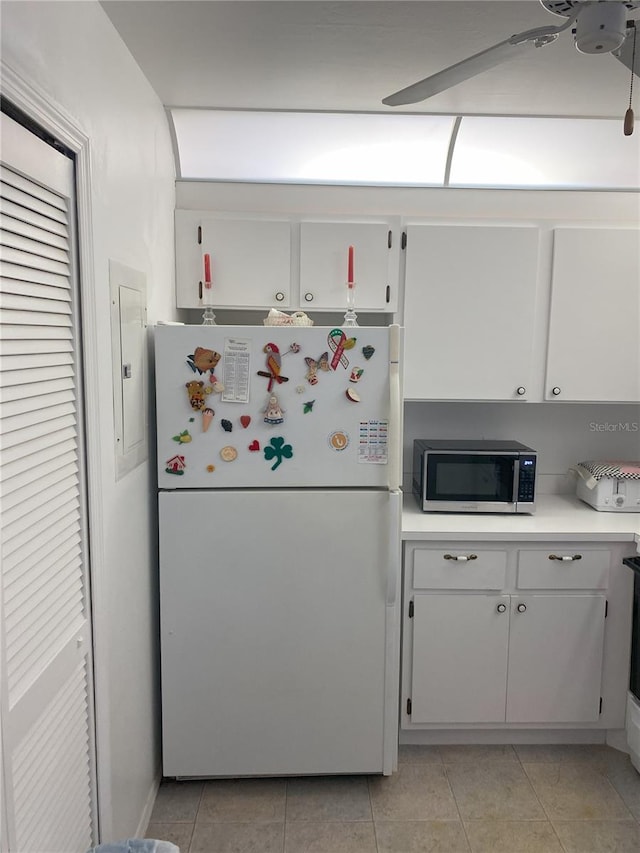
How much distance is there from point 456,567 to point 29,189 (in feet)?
6.42

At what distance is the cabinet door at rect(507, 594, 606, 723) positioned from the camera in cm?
254

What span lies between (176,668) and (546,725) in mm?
1515

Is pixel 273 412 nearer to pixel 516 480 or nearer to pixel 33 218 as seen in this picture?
pixel 33 218

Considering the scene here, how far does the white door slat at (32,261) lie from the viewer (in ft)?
3.94

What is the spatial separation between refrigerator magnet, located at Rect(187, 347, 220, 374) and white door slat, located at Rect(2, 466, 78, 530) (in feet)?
2.21

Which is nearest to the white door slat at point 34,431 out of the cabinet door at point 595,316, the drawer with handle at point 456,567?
the drawer with handle at point 456,567

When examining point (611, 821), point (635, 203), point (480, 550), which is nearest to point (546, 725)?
point (611, 821)

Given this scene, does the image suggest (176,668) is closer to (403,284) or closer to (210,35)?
(403,284)

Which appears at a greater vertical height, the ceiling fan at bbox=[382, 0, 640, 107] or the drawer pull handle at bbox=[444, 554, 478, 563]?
the ceiling fan at bbox=[382, 0, 640, 107]

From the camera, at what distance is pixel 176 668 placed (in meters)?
2.26

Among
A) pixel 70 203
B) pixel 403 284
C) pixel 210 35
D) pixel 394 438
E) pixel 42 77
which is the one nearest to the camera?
pixel 42 77

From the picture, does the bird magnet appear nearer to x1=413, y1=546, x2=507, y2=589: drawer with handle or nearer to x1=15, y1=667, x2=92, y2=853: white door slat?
x1=413, y1=546, x2=507, y2=589: drawer with handle

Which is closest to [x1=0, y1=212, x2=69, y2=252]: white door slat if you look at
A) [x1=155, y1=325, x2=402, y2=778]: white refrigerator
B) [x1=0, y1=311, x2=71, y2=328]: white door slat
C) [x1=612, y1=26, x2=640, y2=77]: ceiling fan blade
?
[x1=0, y1=311, x2=71, y2=328]: white door slat

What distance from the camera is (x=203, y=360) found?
215 cm
